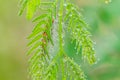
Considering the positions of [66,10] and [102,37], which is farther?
[102,37]

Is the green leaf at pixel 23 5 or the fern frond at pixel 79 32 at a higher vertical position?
the fern frond at pixel 79 32

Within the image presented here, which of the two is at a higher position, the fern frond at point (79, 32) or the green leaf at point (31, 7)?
the fern frond at point (79, 32)

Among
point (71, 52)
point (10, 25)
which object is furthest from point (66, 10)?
point (10, 25)

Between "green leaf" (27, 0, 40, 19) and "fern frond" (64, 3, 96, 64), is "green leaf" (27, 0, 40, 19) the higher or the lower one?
the lower one

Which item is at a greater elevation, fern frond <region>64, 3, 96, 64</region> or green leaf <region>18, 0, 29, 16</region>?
fern frond <region>64, 3, 96, 64</region>

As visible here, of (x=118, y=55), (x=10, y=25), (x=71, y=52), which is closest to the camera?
(x=71, y=52)

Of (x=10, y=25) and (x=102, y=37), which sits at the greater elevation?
(x=10, y=25)

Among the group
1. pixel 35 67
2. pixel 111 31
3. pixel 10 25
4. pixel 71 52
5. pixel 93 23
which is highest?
pixel 10 25

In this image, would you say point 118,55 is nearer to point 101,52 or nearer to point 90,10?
point 101,52
